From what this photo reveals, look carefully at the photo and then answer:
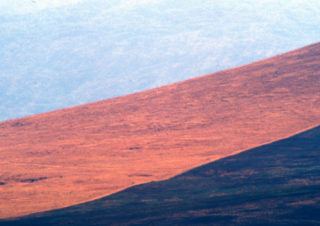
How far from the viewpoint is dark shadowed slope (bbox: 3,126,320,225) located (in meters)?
2.82

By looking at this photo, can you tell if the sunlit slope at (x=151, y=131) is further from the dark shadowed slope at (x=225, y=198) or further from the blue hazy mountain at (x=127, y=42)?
the blue hazy mountain at (x=127, y=42)

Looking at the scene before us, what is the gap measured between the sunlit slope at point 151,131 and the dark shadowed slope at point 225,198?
0.87 ft

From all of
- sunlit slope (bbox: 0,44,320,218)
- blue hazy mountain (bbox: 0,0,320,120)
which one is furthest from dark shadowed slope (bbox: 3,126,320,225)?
blue hazy mountain (bbox: 0,0,320,120)

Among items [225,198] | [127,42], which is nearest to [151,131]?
[225,198]

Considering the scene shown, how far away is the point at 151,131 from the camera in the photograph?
5.28 m

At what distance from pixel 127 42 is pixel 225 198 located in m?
59.7

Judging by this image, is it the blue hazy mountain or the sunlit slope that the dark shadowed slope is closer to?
the sunlit slope

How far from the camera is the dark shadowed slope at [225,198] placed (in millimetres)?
2818

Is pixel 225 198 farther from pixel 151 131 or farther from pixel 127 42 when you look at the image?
pixel 127 42

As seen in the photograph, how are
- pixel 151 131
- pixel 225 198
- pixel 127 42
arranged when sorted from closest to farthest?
pixel 225 198 < pixel 151 131 < pixel 127 42

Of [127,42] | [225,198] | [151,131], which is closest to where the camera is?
[225,198]

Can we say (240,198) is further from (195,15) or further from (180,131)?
(195,15)

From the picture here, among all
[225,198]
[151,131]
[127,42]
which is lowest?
[127,42]

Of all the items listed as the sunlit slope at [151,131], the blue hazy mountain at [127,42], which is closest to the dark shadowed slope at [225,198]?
the sunlit slope at [151,131]
